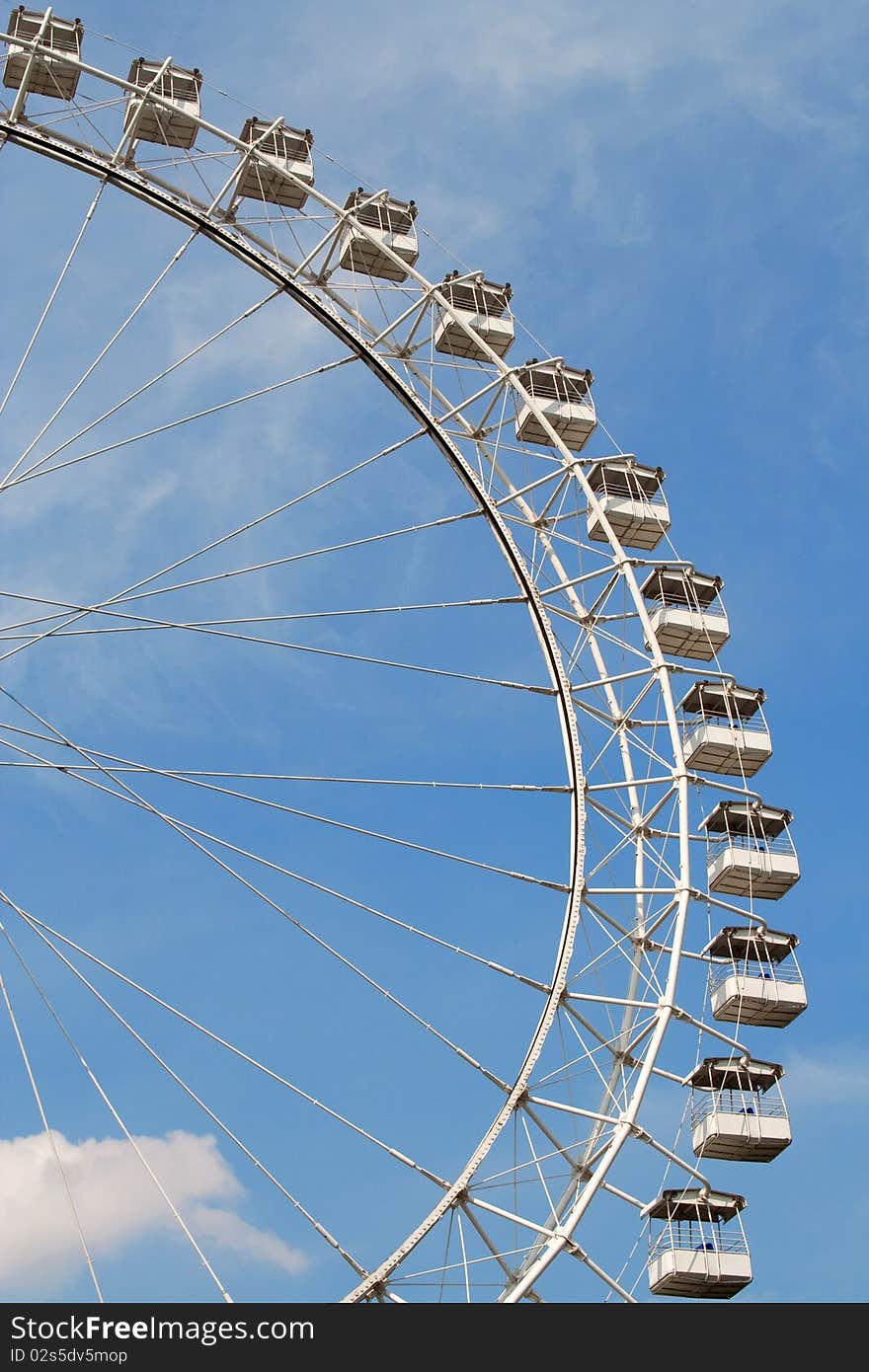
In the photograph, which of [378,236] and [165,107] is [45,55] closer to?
[165,107]

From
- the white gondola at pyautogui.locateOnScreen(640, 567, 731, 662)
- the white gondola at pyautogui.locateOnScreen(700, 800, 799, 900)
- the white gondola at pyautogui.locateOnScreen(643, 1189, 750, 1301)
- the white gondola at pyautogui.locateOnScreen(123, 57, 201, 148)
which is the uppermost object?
the white gondola at pyautogui.locateOnScreen(123, 57, 201, 148)

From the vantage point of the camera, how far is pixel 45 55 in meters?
35.0

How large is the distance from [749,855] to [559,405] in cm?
1009

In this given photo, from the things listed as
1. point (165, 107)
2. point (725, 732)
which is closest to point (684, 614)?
point (725, 732)

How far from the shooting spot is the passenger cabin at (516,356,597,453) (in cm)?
3984

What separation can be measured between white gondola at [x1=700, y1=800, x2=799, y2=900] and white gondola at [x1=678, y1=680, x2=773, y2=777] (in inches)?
34.7

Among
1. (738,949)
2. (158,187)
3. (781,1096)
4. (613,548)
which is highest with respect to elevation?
(158,187)

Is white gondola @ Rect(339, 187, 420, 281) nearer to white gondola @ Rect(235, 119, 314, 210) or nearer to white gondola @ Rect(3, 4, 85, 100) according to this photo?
white gondola @ Rect(235, 119, 314, 210)

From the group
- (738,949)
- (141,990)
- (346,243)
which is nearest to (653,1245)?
(738,949)

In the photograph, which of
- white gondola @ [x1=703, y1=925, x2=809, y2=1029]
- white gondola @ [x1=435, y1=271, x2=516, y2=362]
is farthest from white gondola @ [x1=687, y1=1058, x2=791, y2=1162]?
white gondola @ [x1=435, y1=271, x2=516, y2=362]

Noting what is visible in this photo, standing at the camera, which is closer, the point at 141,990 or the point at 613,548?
the point at 141,990
